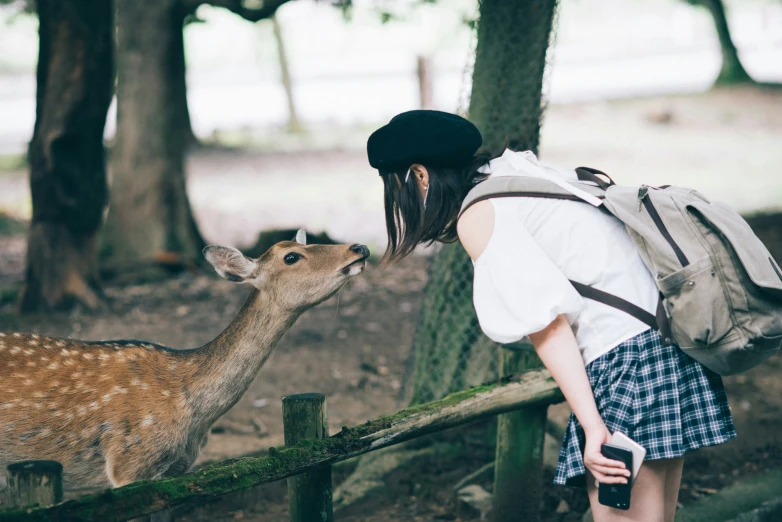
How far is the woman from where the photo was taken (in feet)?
7.77

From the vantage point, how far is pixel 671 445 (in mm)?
2467

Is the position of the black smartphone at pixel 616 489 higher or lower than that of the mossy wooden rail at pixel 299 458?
higher

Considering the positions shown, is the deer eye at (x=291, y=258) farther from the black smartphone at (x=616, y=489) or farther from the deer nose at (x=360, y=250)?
the black smartphone at (x=616, y=489)

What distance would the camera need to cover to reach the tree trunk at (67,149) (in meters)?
6.77

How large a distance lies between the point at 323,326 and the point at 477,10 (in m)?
3.23

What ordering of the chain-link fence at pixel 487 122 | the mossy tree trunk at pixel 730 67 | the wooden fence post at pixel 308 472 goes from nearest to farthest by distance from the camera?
1. the wooden fence post at pixel 308 472
2. the chain-link fence at pixel 487 122
3. the mossy tree trunk at pixel 730 67

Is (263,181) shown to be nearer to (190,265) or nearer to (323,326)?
(190,265)

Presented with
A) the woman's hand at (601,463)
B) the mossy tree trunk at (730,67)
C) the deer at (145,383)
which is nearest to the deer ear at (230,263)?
the deer at (145,383)

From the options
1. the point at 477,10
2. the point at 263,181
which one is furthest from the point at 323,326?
the point at 263,181

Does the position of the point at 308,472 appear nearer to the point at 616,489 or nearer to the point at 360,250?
the point at 360,250

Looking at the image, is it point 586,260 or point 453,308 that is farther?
point 453,308

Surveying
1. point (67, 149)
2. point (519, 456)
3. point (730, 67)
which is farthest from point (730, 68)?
point (519, 456)

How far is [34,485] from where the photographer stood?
235 cm

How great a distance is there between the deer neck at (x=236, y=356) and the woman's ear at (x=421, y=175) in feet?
2.89
